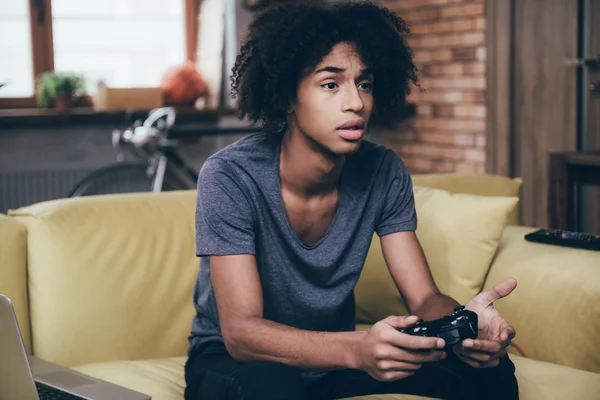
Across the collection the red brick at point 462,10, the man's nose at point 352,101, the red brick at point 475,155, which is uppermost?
the red brick at point 462,10

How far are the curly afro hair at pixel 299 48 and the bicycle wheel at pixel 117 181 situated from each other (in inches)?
105

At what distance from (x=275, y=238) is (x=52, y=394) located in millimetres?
537

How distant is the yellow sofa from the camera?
6.03 ft

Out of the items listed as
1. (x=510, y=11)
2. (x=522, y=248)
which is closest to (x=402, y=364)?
(x=522, y=248)

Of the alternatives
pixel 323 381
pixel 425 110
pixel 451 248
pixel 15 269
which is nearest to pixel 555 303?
pixel 451 248

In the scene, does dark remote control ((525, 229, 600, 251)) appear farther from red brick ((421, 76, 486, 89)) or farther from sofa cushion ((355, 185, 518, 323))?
red brick ((421, 76, 486, 89))

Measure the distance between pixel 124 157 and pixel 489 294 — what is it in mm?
3503

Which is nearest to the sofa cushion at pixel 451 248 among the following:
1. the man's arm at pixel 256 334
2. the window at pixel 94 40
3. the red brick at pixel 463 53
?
the man's arm at pixel 256 334

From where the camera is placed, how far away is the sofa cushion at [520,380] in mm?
1737

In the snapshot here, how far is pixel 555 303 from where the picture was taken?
74.0 inches

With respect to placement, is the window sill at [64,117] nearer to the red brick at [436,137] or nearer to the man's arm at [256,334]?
the red brick at [436,137]

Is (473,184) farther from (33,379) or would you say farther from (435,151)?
(435,151)

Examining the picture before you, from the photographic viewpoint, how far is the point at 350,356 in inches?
56.6

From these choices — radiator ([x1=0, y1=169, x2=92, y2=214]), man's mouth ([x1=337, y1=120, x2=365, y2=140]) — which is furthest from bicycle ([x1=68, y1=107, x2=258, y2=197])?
man's mouth ([x1=337, y1=120, x2=365, y2=140])
